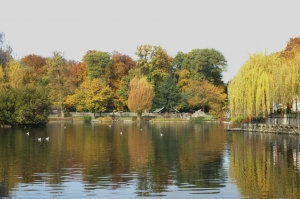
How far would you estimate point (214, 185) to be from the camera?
17.1 meters

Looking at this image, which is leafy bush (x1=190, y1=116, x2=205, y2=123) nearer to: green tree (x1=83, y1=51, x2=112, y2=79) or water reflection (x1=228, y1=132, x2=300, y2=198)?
green tree (x1=83, y1=51, x2=112, y2=79)

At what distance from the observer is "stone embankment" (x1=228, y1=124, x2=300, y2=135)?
139ft

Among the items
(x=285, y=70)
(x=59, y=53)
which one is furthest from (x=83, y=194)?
(x=59, y=53)

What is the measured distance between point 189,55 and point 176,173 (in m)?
84.1

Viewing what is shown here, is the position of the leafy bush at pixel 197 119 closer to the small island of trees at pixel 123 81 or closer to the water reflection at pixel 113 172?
the small island of trees at pixel 123 81

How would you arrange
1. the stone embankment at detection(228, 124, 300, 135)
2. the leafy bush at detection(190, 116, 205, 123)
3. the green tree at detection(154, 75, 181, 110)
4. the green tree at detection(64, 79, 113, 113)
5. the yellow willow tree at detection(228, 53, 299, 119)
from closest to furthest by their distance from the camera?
1. the yellow willow tree at detection(228, 53, 299, 119)
2. the stone embankment at detection(228, 124, 300, 135)
3. the leafy bush at detection(190, 116, 205, 123)
4. the green tree at detection(64, 79, 113, 113)
5. the green tree at detection(154, 75, 181, 110)

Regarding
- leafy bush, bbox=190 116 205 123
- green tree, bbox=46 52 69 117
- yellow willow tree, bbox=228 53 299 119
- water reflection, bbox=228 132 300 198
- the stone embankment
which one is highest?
green tree, bbox=46 52 69 117

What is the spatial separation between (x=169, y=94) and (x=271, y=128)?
50.1 metres

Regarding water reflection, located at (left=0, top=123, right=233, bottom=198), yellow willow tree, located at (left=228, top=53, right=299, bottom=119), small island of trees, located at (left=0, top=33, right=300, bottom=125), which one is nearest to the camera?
water reflection, located at (left=0, top=123, right=233, bottom=198)

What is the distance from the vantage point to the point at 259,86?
45875 mm

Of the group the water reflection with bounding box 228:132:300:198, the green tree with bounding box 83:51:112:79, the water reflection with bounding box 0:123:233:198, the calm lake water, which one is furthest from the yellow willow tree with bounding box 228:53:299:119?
the green tree with bounding box 83:51:112:79

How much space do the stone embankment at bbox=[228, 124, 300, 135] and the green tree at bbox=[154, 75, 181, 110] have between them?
44.0 meters

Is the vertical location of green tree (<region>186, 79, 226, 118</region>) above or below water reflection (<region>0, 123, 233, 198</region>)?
above

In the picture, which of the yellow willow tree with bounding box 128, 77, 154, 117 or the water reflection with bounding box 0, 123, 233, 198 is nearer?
the water reflection with bounding box 0, 123, 233, 198
